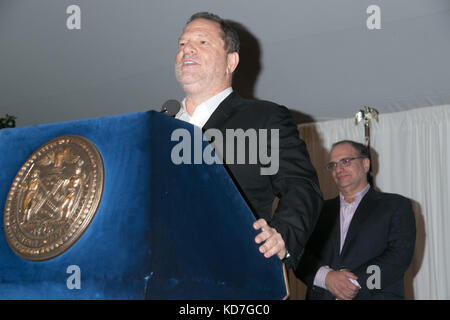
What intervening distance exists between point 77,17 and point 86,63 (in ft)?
2.65

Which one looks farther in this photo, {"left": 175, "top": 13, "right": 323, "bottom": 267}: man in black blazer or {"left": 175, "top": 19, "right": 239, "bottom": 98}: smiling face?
{"left": 175, "top": 19, "right": 239, "bottom": 98}: smiling face

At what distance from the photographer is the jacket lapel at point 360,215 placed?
340cm

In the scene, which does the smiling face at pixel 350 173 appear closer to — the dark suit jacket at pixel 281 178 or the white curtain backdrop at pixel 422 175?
the white curtain backdrop at pixel 422 175

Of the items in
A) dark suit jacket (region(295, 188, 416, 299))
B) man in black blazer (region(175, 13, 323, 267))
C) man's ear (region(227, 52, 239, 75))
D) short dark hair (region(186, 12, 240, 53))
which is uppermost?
short dark hair (region(186, 12, 240, 53))

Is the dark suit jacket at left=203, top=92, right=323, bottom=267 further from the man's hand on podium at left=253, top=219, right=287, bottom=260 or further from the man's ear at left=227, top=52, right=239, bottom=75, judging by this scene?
the man's ear at left=227, top=52, right=239, bottom=75

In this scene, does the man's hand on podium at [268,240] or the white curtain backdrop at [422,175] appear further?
the white curtain backdrop at [422,175]

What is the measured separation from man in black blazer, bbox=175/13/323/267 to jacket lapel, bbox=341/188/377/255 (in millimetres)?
1874

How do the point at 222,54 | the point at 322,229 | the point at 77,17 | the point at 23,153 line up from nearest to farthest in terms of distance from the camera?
the point at 23,153 < the point at 222,54 < the point at 322,229 < the point at 77,17

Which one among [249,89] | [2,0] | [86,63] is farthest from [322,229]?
[2,0]

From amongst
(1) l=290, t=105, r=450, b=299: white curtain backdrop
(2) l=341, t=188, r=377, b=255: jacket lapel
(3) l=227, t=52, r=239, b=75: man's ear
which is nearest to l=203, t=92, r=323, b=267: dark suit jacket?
(3) l=227, t=52, r=239, b=75: man's ear

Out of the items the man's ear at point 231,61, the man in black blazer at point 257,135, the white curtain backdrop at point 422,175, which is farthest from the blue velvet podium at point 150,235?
the white curtain backdrop at point 422,175

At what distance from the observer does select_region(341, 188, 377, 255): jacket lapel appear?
3404 millimetres

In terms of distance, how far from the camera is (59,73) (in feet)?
18.8
